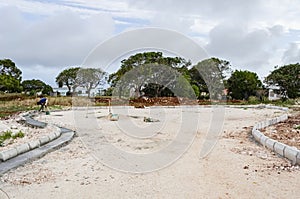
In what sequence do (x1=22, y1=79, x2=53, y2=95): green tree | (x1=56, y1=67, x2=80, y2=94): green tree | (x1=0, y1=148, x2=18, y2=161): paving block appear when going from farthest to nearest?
(x1=22, y1=79, x2=53, y2=95): green tree, (x1=56, y1=67, x2=80, y2=94): green tree, (x1=0, y1=148, x2=18, y2=161): paving block

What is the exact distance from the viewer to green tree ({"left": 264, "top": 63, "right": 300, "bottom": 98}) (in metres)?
19.3

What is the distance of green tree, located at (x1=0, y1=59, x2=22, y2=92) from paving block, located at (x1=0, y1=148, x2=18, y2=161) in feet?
60.5

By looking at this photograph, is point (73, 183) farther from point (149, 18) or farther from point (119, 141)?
point (149, 18)

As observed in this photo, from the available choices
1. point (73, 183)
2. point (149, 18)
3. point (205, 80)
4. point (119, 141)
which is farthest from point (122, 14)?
point (205, 80)

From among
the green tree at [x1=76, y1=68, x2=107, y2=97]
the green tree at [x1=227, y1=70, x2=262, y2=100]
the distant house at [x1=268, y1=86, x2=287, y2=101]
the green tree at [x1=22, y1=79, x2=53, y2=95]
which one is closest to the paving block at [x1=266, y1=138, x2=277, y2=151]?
the green tree at [x1=76, y1=68, x2=107, y2=97]

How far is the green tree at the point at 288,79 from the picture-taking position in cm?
1934

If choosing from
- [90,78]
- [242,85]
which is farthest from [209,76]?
[90,78]

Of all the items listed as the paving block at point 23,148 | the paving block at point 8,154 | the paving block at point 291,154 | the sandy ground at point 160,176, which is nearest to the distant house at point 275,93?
the sandy ground at point 160,176

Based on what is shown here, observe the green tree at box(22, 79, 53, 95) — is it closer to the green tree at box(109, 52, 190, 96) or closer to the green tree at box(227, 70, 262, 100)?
the green tree at box(109, 52, 190, 96)

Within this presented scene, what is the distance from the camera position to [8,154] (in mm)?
3723

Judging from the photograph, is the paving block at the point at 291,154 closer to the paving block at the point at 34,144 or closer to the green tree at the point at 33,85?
the paving block at the point at 34,144

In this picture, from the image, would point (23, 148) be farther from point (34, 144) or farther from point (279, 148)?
point (279, 148)

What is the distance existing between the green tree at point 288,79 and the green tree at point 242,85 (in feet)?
6.87

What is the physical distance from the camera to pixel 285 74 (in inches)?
778
